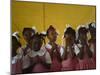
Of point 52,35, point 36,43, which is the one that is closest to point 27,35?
point 36,43

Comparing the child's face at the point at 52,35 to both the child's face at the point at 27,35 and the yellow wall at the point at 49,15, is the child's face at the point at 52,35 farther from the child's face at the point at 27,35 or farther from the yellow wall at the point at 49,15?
the child's face at the point at 27,35

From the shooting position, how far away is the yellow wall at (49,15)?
6.04 ft

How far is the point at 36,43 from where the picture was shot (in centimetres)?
191

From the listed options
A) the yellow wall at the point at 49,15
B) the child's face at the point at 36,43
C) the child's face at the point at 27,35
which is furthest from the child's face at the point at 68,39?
the child's face at the point at 27,35

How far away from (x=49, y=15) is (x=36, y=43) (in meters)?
0.29

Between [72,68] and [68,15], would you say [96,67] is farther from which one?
[68,15]

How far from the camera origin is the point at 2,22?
1794mm

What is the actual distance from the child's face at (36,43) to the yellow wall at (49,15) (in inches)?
3.5

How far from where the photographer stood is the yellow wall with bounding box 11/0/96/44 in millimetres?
1842

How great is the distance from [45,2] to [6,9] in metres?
0.37

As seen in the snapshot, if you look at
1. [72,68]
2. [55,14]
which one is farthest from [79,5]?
[72,68]

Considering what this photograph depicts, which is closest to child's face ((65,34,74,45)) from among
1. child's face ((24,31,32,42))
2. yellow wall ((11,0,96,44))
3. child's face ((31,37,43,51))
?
yellow wall ((11,0,96,44))

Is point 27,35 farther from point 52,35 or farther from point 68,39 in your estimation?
point 68,39

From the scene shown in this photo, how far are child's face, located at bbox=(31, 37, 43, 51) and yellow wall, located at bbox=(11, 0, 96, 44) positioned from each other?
9 cm
